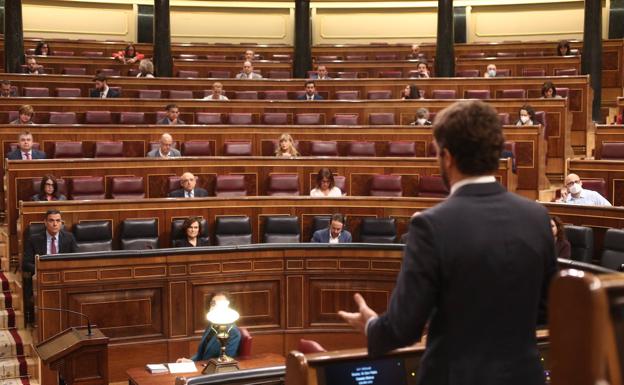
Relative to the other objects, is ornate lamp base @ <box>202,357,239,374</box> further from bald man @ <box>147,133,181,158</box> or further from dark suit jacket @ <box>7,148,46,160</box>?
dark suit jacket @ <box>7,148,46,160</box>

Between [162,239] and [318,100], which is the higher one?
[318,100]

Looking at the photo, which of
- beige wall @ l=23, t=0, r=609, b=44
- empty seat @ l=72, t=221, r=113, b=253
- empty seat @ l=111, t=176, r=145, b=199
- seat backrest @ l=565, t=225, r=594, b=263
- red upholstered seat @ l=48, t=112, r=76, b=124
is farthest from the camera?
beige wall @ l=23, t=0, r=609, b=44

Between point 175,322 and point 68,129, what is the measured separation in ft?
11.1

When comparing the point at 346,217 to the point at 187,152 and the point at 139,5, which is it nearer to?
the point at 187,152

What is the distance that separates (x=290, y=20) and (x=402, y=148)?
26.7 ft

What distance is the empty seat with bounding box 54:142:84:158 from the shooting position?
873cm

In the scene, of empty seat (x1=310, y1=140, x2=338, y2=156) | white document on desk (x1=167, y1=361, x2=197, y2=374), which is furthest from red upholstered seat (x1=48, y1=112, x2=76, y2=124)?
white document on desk (x1=167, y1=361, x2=197, y2=374)

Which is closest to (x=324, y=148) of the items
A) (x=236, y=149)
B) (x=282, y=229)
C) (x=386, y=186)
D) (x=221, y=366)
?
(x=236, y=149)

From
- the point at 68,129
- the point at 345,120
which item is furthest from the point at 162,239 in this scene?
the point at 345,120

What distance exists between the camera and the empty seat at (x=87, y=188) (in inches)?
308

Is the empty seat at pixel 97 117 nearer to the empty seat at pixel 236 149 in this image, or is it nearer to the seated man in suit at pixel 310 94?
the empty seat at pixel 236 149

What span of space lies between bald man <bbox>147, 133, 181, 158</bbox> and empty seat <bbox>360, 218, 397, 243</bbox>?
2081mm

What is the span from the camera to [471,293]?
5.15ft

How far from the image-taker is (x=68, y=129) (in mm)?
8984
